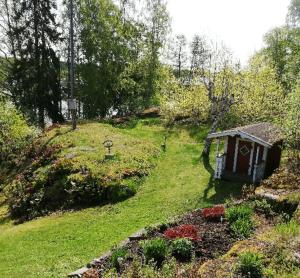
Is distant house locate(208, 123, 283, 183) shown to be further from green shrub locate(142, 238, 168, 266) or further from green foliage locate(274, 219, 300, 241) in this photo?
green shrub locate(142, 238, 168, 266)

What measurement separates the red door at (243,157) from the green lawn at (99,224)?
1367 millimetres

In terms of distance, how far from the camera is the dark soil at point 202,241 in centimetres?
1074

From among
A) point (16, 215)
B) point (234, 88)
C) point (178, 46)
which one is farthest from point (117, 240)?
point (178, 46)

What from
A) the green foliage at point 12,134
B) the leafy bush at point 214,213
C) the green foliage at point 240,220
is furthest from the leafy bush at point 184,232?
the green foliage at point 12,134

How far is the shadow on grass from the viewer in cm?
1813

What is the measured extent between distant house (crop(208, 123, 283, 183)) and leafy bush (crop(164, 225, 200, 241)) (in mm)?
8754

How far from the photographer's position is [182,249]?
1066 centimetres

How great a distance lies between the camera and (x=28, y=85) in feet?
137

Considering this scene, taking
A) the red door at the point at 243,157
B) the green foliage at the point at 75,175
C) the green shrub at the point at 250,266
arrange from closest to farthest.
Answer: the green shrub at the point at 250,266 → the red door at the point at 243,157 → the green foliage at the point at 75,175

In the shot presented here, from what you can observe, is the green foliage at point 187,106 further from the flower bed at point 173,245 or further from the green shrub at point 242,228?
the green shrub at point 242,228

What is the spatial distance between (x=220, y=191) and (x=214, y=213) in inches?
238

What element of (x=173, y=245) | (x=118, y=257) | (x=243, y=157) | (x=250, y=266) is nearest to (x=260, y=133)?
(x=243, y=157)

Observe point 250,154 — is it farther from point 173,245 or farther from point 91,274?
point 91,274

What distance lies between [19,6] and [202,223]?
1545 inches
